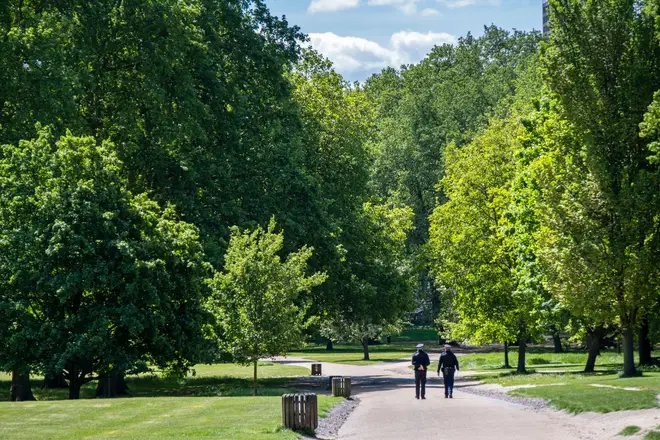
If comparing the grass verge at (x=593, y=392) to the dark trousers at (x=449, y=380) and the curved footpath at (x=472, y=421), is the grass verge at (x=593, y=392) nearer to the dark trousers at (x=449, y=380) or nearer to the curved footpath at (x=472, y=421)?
the curved footpath at (x=472, y=421)

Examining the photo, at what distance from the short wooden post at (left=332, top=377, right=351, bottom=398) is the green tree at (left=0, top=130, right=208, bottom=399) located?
4.88m

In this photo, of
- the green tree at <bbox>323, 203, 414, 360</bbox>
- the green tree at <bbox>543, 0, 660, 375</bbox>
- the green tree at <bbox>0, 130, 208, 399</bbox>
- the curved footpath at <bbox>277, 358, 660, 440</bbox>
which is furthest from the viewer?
the green tree at <bbox>323, 203, 414, 360</bbox>

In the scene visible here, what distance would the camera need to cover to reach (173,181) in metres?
39.5

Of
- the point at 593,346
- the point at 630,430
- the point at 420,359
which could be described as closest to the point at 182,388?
the point at 420,359

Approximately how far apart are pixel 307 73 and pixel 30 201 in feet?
88.4

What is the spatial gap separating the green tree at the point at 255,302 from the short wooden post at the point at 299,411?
11317 mm

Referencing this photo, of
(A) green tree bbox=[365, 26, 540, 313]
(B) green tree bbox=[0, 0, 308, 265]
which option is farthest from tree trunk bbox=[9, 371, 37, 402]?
(A) green tree bbox=[365, 26, 540, 313]

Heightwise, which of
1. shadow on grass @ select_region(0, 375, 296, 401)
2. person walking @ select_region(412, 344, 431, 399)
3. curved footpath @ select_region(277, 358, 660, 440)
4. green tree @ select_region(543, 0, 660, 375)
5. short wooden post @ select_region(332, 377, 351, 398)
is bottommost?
curved footpath @ select_region(277, 358, 660, 440)

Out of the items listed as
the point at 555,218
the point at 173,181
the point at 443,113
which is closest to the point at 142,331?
the point at 173,181

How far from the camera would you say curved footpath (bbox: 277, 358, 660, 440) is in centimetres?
1992

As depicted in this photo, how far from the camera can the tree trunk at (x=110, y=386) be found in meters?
33.5

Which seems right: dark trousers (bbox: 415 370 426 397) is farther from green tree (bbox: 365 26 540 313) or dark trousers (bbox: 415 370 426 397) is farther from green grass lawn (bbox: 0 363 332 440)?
green tree (bbox: 365 26 540 313)

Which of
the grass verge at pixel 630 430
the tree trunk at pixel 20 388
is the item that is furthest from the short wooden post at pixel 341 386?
the grass verge at pixel 630 430

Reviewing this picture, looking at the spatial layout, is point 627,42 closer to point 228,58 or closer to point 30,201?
point 228,58
